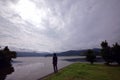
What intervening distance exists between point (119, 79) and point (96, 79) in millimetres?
2818

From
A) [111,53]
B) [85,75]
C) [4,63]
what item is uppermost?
[111,53]

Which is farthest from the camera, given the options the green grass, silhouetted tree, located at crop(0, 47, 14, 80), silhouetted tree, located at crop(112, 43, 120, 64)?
silhouetted tree, located at crop(112, 43, 120, 64)

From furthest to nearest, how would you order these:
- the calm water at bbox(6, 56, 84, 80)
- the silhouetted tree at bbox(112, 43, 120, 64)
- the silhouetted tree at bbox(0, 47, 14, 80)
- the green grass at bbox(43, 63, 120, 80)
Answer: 1. the silhouetted tree at bbox(112, 43, 120, 64)
2. the calm water at bbox(6, 56, 84, 80)
3. the green grass at bbox(43, 63, 120, 80)
4. the silhouetted tree at bbox(0, 47, 14, 80)

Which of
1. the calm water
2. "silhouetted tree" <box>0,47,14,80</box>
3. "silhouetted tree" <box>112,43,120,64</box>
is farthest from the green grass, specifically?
"silhouetted tree" <box>112,43,120,64</box>

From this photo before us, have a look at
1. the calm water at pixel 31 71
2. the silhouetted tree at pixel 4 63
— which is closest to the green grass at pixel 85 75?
the calm water at pixel 31 71

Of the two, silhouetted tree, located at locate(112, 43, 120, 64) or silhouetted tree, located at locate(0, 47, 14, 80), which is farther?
silhouetted tree, located at locate(112, 43, 120, 64)

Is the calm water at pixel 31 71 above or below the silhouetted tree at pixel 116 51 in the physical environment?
below

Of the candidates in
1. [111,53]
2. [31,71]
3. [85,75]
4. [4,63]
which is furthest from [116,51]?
[4,63]

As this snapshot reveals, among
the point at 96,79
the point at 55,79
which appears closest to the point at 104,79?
the point at 96,79

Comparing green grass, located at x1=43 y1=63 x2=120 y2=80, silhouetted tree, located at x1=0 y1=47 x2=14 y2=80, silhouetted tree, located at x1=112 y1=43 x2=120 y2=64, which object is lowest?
green grass, located at x1=43 y1=63 x2=120 y2=80

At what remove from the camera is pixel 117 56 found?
37938 millimetres

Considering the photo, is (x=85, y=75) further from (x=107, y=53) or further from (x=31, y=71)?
(x=107, y=53)

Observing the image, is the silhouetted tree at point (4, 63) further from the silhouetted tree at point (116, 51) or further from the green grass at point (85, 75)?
the silhouetted tree at point (116, 51)

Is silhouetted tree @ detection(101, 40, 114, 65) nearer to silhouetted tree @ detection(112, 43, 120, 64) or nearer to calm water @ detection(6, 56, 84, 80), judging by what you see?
silhouetted tree @ detection(112, 43, 120, 64)
